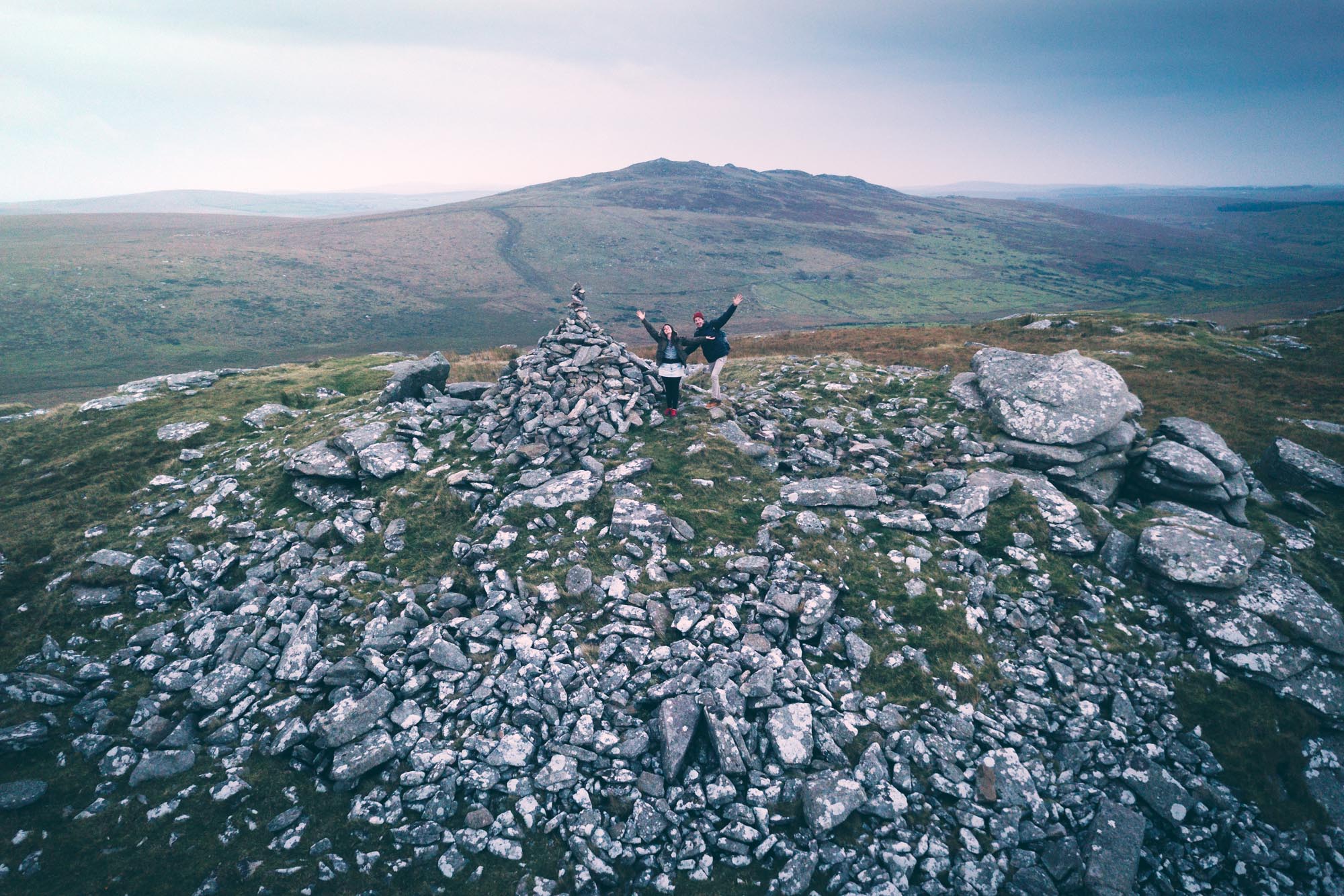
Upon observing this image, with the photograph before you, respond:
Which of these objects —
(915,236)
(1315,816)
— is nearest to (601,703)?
(1315,816)

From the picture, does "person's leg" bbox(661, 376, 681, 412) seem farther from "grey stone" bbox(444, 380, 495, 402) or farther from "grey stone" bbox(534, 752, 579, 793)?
"grey stone" bbox(534, 752, 579, 793)

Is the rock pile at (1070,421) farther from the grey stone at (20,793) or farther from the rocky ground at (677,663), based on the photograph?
the grey stone at (20,793)

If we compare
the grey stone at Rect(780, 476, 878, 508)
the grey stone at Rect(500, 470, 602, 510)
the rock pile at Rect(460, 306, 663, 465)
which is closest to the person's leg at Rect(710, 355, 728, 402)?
the rock pile at Rect(460, 306, 663, 465)

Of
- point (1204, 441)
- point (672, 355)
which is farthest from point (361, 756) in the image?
point (1204, 441)

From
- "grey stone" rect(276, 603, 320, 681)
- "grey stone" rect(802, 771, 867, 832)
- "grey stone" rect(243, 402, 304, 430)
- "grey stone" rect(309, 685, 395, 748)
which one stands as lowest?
"grey stone" rect(802, 771, 867, 832)

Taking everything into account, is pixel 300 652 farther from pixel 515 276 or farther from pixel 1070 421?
pixel 515 276

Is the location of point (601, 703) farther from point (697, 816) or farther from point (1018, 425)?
point (1018, 425)
